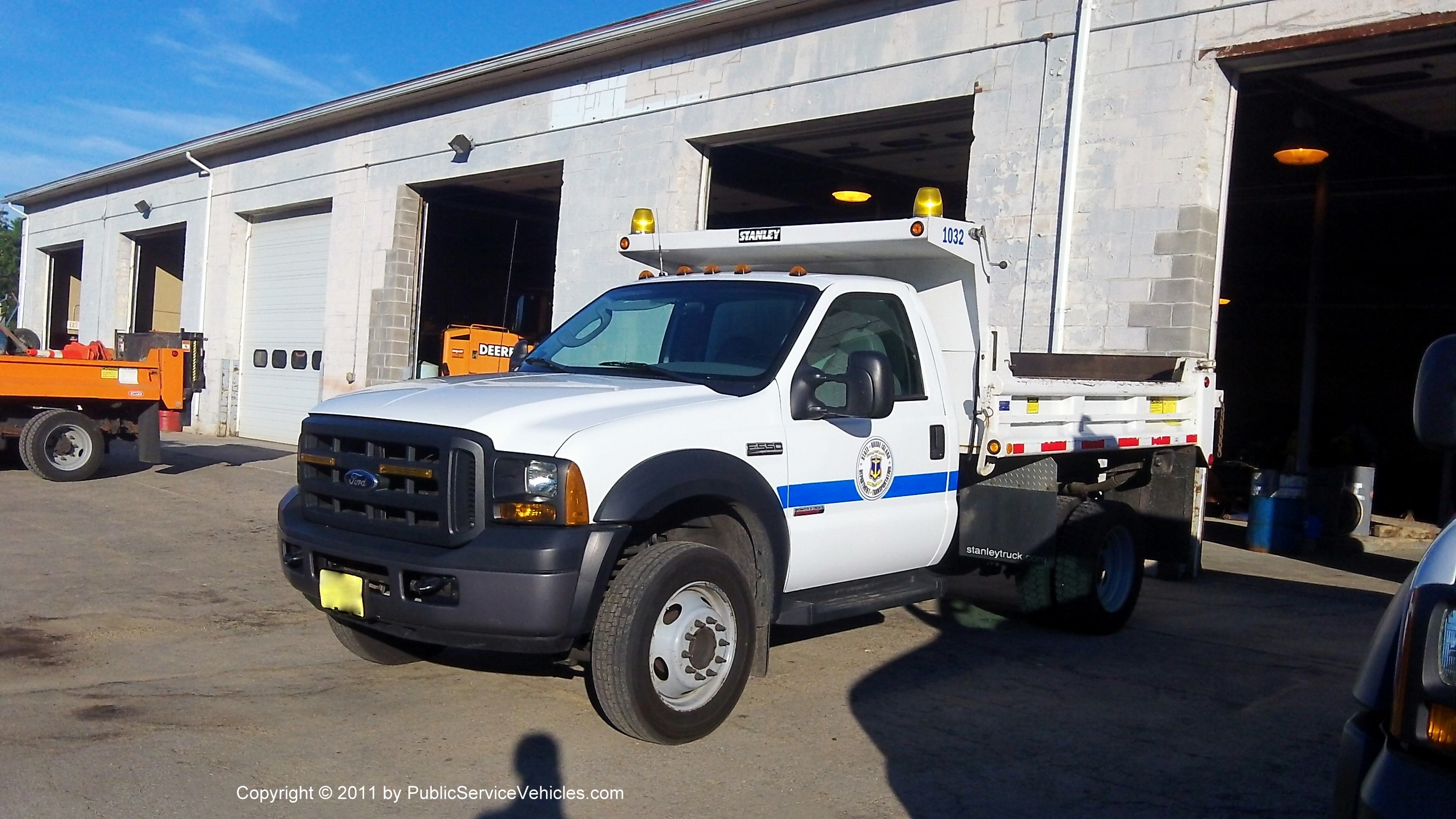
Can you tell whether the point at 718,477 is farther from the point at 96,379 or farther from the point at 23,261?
the point at 23,261

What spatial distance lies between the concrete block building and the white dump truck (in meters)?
0.90

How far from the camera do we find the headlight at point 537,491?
15.4ft

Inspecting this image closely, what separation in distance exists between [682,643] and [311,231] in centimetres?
1830

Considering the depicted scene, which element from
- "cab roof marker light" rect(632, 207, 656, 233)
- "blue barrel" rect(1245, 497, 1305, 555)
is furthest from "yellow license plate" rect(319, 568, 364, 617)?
"blue barrel" rect(1245, 497, 1305, 555)

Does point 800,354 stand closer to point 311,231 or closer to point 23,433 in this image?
point 23,433

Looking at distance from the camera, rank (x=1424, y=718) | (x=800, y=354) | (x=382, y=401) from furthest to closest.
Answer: (x=800, y=354)
(x=382, y=401)
(x=1424, y=718)

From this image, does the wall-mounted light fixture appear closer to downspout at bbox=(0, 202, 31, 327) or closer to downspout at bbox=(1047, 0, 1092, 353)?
downspout at bbox=(1047, 0, 1092, 353)

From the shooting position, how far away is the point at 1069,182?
1111 centimetres

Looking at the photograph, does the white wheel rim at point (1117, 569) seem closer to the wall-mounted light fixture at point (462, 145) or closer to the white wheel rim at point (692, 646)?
the white wheel rim at point (692, 646)

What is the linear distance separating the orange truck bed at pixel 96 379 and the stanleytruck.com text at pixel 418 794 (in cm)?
1081

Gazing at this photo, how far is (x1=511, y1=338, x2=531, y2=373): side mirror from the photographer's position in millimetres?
6582

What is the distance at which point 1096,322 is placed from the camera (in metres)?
11.0

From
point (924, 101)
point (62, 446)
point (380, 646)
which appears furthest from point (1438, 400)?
point (62, 446)

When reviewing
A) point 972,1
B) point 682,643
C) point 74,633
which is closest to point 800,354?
point 682,643
